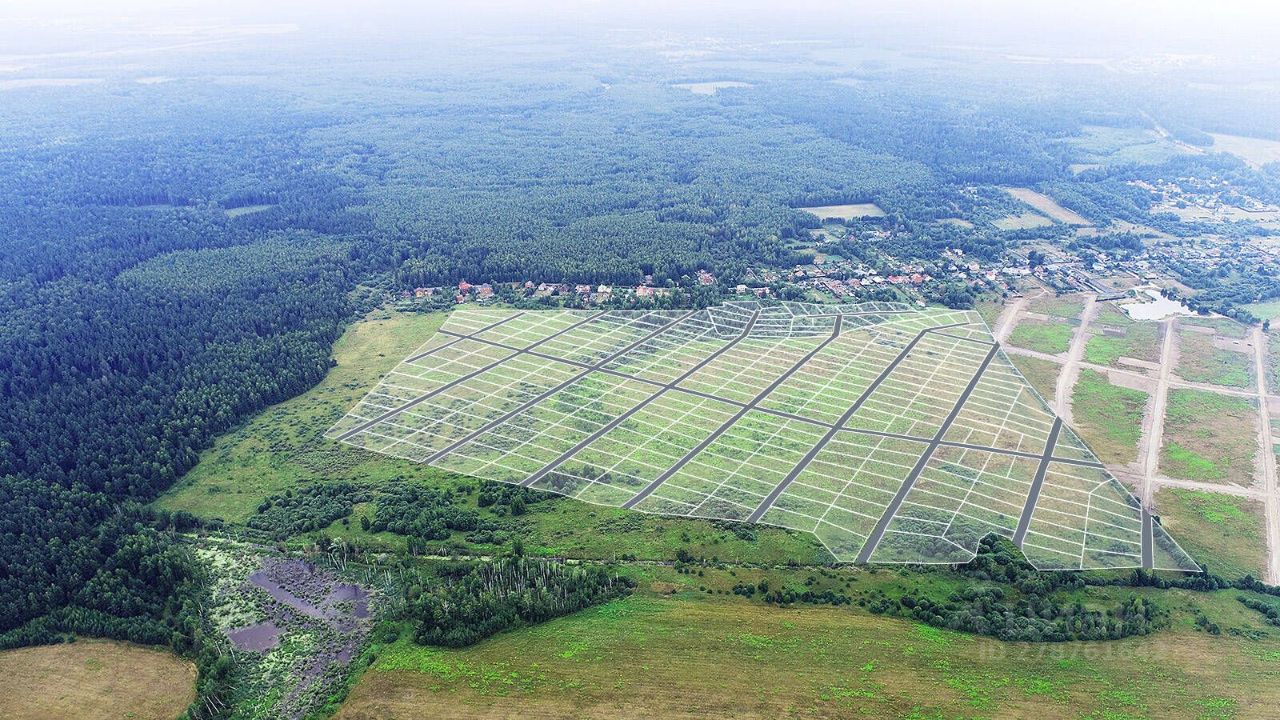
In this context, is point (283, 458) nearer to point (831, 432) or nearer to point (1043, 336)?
point (831, 432)

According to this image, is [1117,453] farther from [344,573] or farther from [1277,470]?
[344,573]

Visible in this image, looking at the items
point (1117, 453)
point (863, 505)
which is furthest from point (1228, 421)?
point (863, 505)

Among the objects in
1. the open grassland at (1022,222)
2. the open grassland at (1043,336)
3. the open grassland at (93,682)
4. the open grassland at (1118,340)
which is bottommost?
the open grassland at (93,682)
